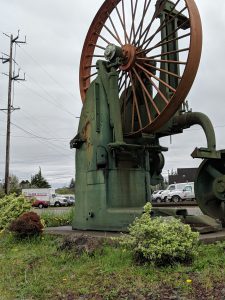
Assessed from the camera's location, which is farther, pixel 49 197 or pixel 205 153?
pixel 49 197

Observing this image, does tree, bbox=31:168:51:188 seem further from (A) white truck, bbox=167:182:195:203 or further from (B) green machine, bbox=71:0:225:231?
(B) green machine, bbox=71:0:225:231

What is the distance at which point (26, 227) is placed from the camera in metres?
9.19

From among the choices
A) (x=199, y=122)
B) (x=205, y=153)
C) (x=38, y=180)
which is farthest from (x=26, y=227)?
(x=38, y=180)

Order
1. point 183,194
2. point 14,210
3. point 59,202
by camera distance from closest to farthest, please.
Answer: point 14,210 < point 183,194 < point 59,202

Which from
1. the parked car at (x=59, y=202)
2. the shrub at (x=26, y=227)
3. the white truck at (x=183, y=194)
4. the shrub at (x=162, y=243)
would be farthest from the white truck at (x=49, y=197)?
the shrub at (x=162, y=243)

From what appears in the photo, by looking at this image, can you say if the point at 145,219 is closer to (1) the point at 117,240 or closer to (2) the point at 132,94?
(1) the point at 117,240

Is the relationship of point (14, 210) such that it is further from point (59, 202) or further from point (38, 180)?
point (38, 180)

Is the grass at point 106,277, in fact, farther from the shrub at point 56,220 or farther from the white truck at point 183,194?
the white truck at point 183,194

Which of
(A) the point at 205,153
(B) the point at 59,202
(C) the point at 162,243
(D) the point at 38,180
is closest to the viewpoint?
(C) the point at 162,243

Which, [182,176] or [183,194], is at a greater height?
[182,176]

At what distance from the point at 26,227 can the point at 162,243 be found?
4.04 meters

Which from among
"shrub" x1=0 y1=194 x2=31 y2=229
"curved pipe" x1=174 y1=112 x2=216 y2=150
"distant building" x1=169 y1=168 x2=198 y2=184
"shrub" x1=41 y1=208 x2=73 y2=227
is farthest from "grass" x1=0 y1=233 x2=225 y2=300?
"distant building" x1=169 y1=168 x2=198 y2=184

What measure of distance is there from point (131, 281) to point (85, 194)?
16.0ft

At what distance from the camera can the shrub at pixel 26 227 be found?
9.19m
